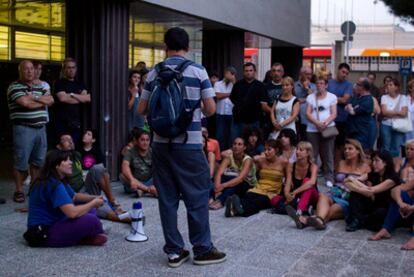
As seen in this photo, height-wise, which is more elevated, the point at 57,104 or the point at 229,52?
the point at 229,52

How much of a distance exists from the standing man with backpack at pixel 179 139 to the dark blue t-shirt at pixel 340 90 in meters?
5.23

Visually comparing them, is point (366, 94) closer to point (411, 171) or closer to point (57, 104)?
point (411, 171)

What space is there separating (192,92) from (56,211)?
5.81 feet

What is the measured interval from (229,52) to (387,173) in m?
6.93

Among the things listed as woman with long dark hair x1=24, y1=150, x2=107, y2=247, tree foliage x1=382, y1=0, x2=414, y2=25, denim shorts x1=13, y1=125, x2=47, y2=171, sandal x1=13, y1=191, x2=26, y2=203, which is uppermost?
tree foliage x1=382, y1=0, x2=414, y2=25

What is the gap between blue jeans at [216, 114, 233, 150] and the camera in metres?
10.8

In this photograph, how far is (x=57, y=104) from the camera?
325 inches

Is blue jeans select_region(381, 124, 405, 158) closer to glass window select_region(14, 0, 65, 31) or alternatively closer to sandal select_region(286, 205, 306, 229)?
sandal select_region(286, 205, 306, 229)

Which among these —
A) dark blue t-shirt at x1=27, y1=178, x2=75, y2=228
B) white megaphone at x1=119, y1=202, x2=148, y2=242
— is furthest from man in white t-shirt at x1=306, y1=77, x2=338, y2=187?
dark blue t-shirt at x1=27, y1=178, x2=75, y2=228

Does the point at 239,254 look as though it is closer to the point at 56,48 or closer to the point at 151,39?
the point at 151,39

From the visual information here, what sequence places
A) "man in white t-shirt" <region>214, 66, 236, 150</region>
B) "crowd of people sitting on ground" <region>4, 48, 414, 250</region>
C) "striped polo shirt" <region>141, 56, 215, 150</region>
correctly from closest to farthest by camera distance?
1. "striped polo shirt" <region>141, 56, 215, 150</region>
2. "crowd of people sitting on ground" <region>4, 48, 414, 250</region>
3. "man in white t-shirt" <region>214, 66, 236, 150</region>

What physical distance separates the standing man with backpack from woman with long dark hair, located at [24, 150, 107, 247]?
871 millimetres

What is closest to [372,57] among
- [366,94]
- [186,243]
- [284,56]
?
[284,56]

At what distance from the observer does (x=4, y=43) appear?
12203mm
